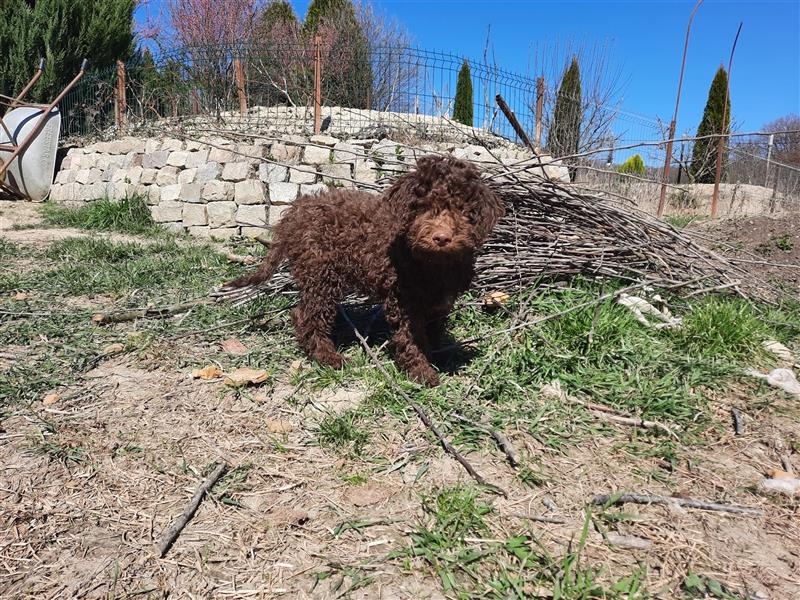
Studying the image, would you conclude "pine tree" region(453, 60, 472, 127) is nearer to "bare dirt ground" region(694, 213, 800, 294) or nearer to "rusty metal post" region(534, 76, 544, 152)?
"rusty metal post" region(534, 76, 544, 152)

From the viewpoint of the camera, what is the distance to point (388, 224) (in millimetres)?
3236

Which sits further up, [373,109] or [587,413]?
[373,109]

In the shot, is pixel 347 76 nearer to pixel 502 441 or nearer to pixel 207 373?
pixel 207 373

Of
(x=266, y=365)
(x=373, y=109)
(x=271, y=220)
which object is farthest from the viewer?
(x=373, y=109)

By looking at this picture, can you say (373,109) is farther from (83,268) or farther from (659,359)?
(659,359)

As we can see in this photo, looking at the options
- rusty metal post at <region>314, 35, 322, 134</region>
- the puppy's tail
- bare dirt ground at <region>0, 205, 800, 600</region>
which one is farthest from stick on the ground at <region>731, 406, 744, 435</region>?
rusty metal post at <region>314, 35, 322, 134</region>

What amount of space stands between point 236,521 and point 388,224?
189cm

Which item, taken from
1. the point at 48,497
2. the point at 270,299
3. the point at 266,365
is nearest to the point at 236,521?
the point at 48,497

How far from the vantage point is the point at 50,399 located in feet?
9.73

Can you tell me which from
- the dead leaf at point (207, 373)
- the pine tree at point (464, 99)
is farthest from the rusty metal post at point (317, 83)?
the dead leaf at point (207, 373)

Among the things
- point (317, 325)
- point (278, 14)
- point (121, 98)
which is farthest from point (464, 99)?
point (317, 325)

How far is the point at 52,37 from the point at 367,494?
16104mm

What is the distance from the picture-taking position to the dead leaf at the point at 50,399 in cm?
294

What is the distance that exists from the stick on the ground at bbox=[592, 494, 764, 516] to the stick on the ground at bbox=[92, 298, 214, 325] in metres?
3.69
